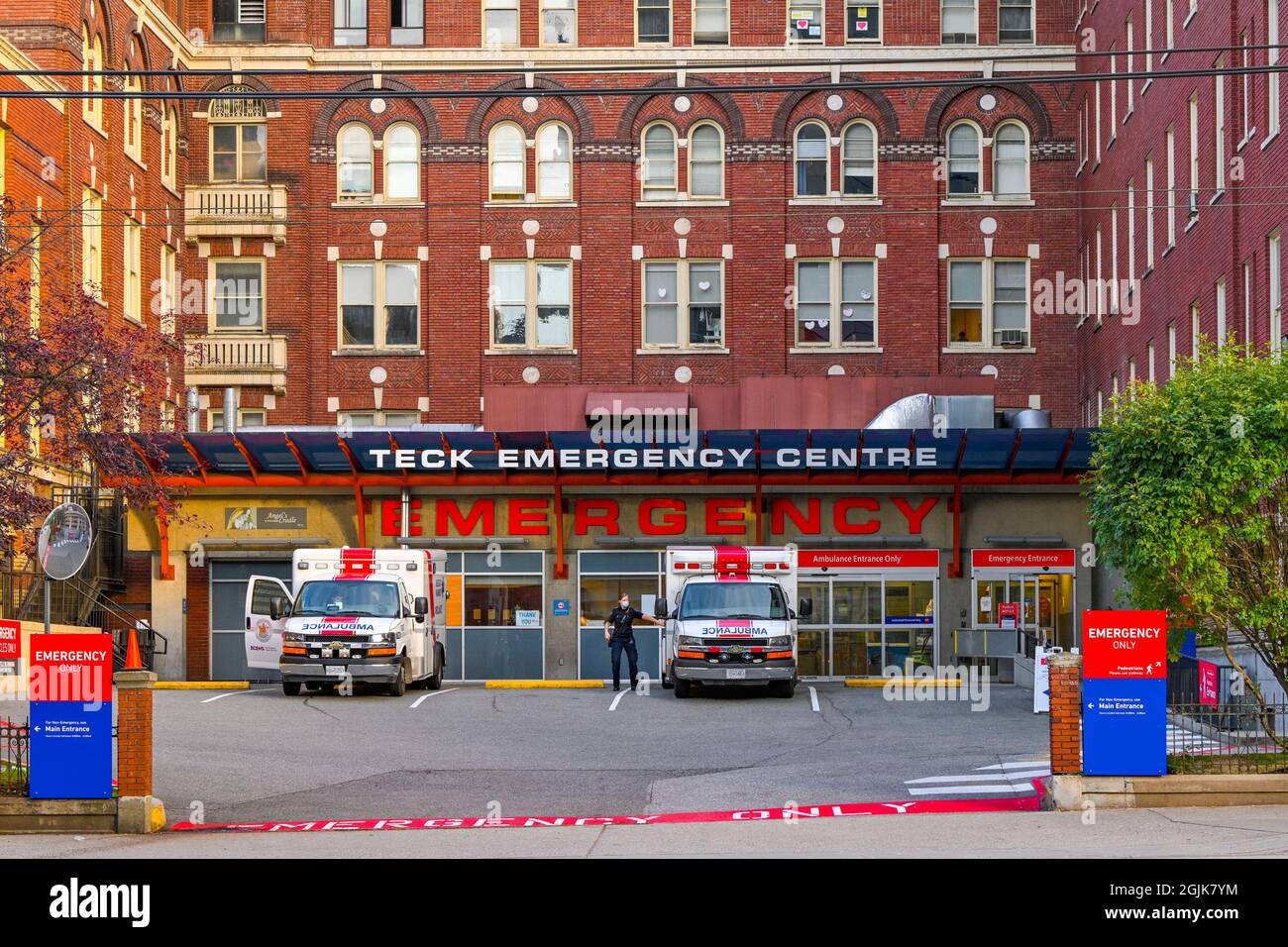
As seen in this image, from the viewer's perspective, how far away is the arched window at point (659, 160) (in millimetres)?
45094

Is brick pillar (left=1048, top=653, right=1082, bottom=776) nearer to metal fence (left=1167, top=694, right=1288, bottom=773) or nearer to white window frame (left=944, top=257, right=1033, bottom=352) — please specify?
metal fence (left=1167, top=694, right=1288, bottom=773)

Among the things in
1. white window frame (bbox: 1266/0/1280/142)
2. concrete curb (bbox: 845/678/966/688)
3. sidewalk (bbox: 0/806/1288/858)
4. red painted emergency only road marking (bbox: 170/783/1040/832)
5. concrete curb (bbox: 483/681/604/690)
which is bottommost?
concrete curb (bbox: 483/681/604/690)

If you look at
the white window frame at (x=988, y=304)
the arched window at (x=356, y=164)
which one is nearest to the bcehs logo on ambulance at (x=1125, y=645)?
the white window frame at (x=988, y=304)

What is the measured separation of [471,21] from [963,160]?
12718 mm

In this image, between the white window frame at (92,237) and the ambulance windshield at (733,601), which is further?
the white window frame at (92,237)

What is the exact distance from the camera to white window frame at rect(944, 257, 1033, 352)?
44.6 meters

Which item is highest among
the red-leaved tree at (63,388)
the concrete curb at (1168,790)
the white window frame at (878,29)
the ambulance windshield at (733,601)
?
the white window frame at (878,29)

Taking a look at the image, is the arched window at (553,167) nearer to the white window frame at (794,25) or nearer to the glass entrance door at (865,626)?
the white window frame at (794,25)

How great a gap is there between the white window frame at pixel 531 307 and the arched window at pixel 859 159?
719 centimetres

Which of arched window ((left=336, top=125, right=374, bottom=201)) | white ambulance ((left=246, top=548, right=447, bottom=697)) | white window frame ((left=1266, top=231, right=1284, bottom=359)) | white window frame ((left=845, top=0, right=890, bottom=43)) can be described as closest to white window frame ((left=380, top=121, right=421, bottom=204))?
arched window ((left=336, top=125, right=374, bottom=201))

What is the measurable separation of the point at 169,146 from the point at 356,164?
14.8 feet

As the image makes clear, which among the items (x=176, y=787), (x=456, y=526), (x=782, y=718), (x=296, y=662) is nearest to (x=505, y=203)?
(x=456, y=526)

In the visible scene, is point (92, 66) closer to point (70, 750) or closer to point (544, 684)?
point (544, 684)

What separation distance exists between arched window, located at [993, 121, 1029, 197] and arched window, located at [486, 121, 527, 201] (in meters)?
11.7
